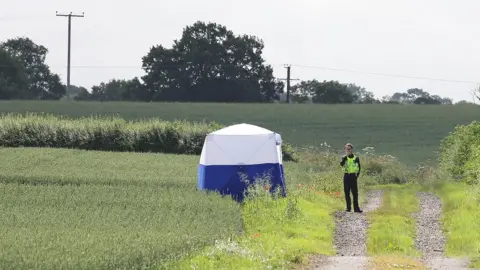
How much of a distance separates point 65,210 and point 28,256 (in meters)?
7.13

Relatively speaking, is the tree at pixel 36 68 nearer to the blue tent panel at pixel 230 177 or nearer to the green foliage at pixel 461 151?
Result: the green foliage at pixel 461 151

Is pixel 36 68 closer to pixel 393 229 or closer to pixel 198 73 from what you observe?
pixel 198 73

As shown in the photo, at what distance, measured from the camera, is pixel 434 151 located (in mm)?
56594

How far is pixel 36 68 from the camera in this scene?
→ 108m

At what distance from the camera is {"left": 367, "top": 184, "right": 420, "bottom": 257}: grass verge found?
61.8 ft

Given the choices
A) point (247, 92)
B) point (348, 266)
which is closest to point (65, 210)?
point (348, 266)

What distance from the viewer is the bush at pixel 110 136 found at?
49594 mm

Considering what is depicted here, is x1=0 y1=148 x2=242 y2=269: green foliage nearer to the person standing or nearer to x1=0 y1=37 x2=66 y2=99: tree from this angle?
the person standing

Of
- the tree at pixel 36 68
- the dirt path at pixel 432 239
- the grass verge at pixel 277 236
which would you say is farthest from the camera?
the tree at pixel 36 68

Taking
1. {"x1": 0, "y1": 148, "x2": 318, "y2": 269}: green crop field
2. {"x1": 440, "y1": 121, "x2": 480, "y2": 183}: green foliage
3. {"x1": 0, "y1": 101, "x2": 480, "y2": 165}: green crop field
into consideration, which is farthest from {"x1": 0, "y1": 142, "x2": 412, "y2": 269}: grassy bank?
{"x1": 0, "y1": 101, "x2": 480, "y2": 165}: green crop field

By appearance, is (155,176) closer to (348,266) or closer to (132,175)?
(132,175)

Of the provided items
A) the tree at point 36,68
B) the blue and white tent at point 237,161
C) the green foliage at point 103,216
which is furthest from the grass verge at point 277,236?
the tree at point 36,68

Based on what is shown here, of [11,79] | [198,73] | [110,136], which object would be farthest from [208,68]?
[110,136]

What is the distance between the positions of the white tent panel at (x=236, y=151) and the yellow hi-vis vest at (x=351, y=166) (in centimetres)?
258
